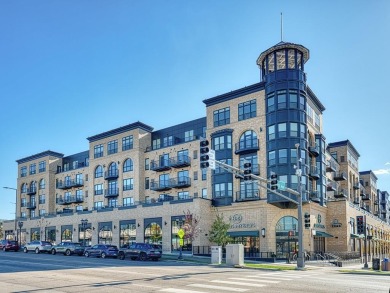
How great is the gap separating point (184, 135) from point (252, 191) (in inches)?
630

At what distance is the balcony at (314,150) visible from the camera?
4878cm

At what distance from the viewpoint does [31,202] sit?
273 ft

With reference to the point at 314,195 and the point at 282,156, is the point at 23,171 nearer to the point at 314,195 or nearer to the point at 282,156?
the point at 282,156

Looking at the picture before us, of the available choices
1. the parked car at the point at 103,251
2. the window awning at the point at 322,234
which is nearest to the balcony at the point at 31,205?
the parked car at the point at 103,251

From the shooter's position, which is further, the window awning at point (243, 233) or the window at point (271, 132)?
the window at point (271, 132)

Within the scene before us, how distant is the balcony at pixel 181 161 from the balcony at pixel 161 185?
255 centimetres

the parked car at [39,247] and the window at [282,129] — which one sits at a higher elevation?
the window at [282,129]

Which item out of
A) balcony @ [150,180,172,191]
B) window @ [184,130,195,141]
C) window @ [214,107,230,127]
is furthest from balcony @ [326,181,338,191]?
balcony @ [150,180,172,191]

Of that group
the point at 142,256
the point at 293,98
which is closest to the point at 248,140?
the point at 293,98

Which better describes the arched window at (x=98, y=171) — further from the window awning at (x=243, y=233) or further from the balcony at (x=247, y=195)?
the window awning at (x=243, y=233)

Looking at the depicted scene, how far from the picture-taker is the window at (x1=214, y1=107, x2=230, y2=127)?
5238cm

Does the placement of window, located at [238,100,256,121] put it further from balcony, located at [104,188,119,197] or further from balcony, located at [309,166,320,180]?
balcony, located at [104,188,119,197]

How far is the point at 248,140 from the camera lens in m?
50.1

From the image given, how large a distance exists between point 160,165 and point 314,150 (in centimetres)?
2232
